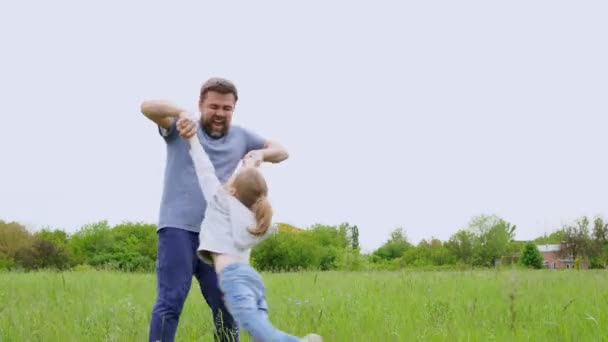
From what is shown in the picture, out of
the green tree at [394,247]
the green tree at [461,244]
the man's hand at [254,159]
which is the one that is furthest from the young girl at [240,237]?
the green tree at [394,247]

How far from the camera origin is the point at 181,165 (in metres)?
3.84

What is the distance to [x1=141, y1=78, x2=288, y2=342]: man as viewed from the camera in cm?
366

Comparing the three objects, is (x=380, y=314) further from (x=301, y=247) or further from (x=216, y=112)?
(x=301, y=247)

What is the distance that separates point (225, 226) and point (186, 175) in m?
0.78

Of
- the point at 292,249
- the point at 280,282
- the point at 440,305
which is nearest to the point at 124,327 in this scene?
the point at 440,305

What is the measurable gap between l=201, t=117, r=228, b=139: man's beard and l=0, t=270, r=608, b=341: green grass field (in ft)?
4.97

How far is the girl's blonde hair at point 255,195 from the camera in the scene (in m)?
3.05

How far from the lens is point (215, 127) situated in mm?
3797

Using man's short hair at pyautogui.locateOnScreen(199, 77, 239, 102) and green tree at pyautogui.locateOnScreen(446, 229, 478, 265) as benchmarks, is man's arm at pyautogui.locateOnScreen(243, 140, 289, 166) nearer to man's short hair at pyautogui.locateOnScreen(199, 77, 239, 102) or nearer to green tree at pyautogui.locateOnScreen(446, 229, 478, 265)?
man's short hair at pyautogui.locateOnScreen(199, 77, 239, 102)

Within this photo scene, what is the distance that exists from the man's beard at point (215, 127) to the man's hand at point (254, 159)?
28cm

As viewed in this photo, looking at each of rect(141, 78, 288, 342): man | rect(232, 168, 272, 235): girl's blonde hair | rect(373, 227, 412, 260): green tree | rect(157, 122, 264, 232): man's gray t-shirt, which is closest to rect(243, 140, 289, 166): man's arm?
rect(141, 78, 288, 342): man

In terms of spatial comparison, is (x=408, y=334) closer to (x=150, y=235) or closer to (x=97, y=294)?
(x=97, y=294)

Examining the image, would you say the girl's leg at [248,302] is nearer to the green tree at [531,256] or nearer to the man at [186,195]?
the man at [186,195]

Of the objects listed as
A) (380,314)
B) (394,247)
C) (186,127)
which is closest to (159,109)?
(186,127)
